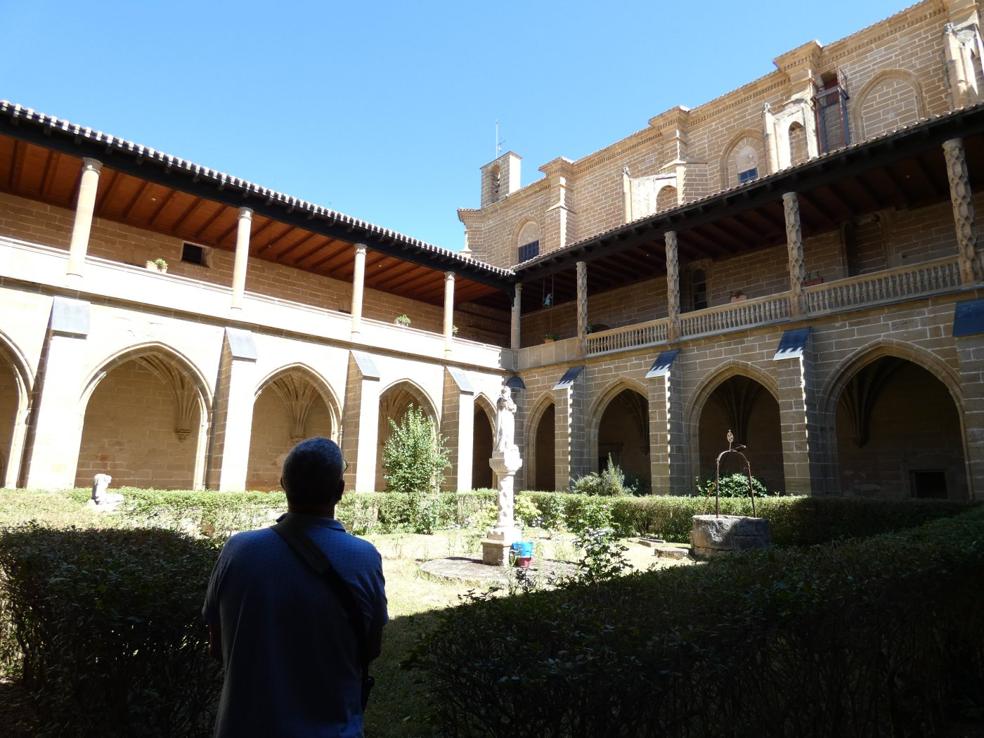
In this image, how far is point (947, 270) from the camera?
12234 millimetres

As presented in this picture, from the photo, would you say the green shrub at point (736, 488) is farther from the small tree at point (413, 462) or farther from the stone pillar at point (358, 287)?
the stone pillar at point (358, 287)

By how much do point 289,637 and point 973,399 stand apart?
523 inches

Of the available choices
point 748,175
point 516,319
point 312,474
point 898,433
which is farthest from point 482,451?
point 312,474

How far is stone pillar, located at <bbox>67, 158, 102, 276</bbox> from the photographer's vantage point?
1265 cm

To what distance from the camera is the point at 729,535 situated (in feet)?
31.4

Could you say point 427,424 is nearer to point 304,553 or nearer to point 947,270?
point 947,270

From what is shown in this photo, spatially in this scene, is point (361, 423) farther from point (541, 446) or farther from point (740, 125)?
point (740, 125)

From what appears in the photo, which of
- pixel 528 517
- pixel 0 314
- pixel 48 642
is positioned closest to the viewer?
pixel 48 642

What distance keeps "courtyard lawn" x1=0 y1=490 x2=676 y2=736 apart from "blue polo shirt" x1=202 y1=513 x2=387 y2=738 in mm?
508

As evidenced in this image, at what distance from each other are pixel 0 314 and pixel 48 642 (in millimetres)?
11408

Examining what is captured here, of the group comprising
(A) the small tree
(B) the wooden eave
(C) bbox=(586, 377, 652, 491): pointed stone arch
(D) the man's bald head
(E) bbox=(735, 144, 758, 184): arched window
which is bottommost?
(D) the man's bald head

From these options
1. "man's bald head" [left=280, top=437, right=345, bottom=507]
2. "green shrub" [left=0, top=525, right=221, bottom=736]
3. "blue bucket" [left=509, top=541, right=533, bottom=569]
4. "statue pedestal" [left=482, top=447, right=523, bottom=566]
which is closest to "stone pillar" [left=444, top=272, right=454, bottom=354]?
"statue pedestal" [left=482, top=447, right=523, bottom=566]

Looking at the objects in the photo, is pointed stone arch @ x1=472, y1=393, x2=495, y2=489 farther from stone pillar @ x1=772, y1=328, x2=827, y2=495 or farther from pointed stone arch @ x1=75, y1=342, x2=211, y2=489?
stone pillar @ x1=772, y1=328, x2=827, y2=495

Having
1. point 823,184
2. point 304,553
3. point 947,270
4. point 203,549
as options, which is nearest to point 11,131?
point 203,549
